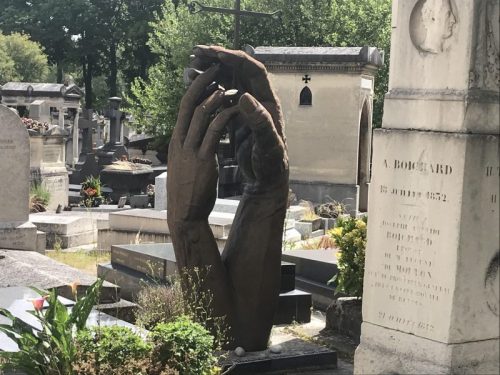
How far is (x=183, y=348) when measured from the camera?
569 centimetres

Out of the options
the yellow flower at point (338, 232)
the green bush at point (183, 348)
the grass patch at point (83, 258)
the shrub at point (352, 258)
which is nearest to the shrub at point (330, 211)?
the grass patch at point (83, 258)

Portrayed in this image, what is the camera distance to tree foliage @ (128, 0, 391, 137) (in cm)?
2569

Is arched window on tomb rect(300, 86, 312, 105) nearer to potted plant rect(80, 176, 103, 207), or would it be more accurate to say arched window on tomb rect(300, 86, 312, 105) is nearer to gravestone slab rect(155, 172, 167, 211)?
potted plant rect(80, 176, 103, 207)

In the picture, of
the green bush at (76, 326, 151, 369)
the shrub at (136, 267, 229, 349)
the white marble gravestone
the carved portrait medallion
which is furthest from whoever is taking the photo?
the white marble gravestone

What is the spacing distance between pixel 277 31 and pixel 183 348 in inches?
872

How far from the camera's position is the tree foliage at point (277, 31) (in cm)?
2569

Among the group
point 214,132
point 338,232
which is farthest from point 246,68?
point 338,232

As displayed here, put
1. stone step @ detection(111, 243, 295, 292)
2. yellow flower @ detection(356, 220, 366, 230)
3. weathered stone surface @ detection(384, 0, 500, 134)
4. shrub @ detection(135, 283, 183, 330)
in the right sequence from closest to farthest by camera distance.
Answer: weathered stone surface @ detection(384, 0, 500, 134) < shrub @ detection(135, 283, 183, 330) < yellow flower @ detection(356, 220, 366, 230) < stone step @ detection(111, 243, 295, 292)

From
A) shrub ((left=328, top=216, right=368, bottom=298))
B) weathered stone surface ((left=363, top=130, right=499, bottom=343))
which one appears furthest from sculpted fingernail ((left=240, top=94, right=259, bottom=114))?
shrub ((left=328, top=216, right=368, bottom=298))

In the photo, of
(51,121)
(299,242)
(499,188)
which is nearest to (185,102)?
(499,188)

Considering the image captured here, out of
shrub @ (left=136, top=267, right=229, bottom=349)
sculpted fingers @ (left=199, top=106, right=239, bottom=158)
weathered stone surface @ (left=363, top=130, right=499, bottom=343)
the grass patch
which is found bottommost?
the grass patch

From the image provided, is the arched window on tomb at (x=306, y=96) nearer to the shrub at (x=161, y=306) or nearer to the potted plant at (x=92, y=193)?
the potted plant at (x=92, y=193)

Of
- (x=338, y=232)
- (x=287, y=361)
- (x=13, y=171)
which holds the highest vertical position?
(x=13, y=171)

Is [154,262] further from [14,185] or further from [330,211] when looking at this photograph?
[330,211]
